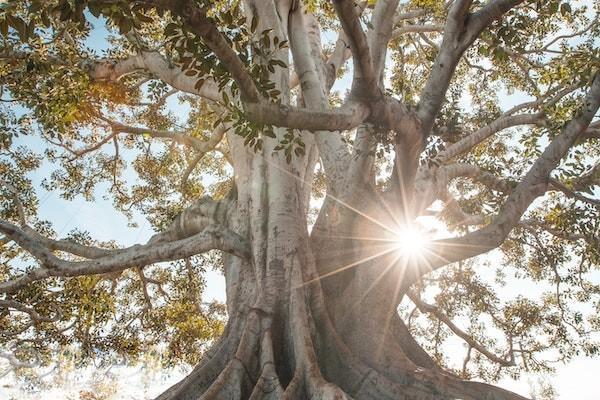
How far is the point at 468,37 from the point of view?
12.1 feet

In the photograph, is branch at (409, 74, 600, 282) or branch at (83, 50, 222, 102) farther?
branch at (83, 50, 222, 102)

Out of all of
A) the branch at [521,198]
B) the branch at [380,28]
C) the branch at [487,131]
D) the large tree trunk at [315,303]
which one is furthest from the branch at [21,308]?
the branch at [487,131]

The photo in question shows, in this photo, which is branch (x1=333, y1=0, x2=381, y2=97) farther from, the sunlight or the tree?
the sunlight

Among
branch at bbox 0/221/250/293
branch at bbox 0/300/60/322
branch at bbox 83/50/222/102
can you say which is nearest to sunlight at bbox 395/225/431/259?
branch at bbox 0/221/250/293

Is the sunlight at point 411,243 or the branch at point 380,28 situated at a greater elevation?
the branch at point 380,28

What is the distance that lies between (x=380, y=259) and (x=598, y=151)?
736 centimetres

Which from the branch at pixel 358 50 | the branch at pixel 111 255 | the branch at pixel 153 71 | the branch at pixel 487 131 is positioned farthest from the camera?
the branch at pixel 153 71

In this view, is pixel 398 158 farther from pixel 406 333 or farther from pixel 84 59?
pixel 84 59

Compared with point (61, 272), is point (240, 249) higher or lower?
higher

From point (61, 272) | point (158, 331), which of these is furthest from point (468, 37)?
point (158, 331)

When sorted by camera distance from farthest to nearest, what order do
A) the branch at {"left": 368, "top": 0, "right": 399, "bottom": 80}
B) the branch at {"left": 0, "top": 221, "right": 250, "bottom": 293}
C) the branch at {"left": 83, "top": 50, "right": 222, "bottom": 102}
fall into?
1. the branch at {"left": 83, "top": 50, "right": 222, "bottom": 102}
2. the branch at {"left": 0, "top": 221, "right": 250, "bottom": 293}
3. the branch at {"left": 368, "top": 0, "right": 399, "bottom": 80}

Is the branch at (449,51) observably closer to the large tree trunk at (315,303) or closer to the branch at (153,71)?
the large tree trunk at (315,303)

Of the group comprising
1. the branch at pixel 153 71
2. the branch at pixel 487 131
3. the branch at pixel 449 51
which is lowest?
the branch at pixel 449 51

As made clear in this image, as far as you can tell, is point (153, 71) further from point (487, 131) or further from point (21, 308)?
point (487, 131)
